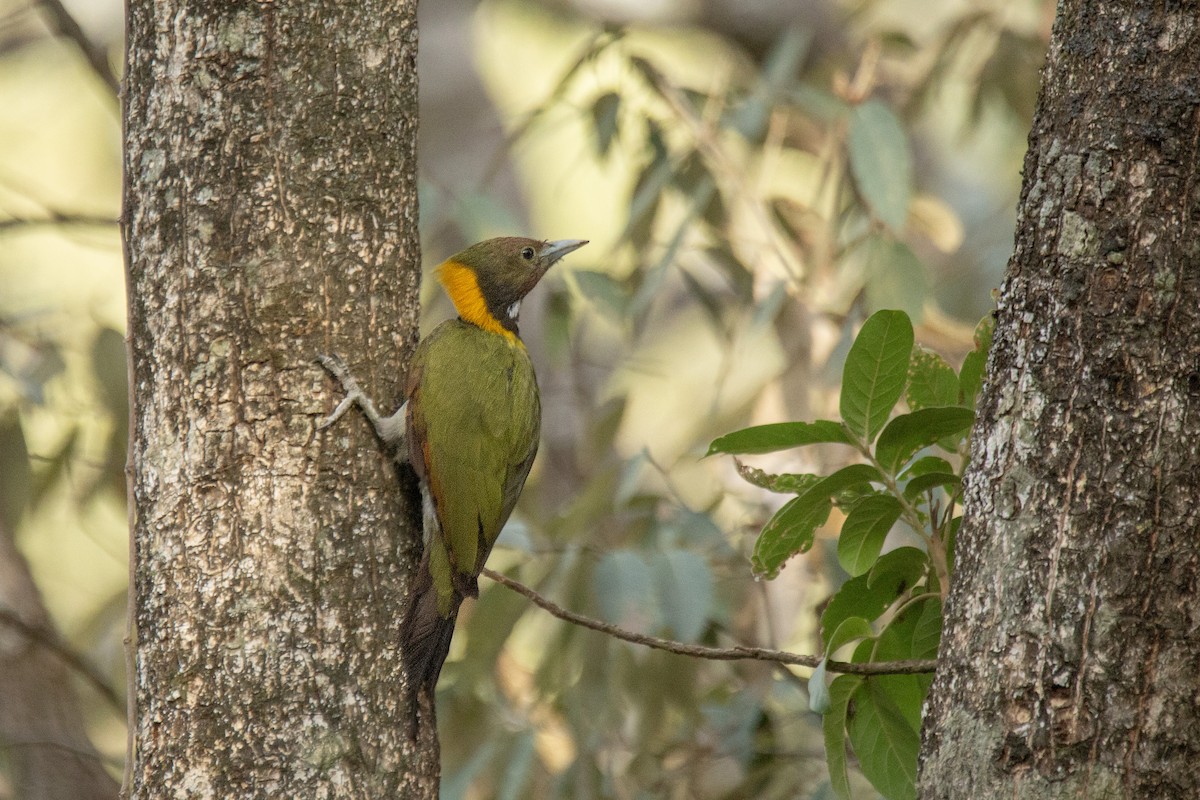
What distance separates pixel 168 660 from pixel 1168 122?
172cm

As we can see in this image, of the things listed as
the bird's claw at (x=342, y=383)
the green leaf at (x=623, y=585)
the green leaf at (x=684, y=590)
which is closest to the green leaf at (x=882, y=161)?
the green leaf at (x=684, y=590)

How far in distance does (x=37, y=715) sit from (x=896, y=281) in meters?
3.43

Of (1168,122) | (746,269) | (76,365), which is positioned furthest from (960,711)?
(76,365)

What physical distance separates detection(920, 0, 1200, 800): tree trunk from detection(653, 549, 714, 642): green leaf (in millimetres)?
1892

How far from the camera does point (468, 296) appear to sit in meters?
3.61

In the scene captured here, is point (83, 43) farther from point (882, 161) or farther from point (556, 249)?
point (882, 161)

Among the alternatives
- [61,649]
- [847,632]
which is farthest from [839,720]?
[61,649]

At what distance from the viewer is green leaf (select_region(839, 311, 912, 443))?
6.73ft

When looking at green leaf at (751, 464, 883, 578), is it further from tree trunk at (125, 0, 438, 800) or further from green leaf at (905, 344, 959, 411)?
tree trunk at (125, 0, 438, 800)

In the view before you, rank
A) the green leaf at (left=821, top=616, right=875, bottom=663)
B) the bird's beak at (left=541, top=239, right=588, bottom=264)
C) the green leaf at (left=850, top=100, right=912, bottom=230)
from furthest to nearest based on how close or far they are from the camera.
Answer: the green leaf at (left=850, top=100, right=912, bottom=230), the bird's beak at (left=541, top=239, right=588, bottom=264), the green leaf at (left=821, top=616, right=875, bottom=663)

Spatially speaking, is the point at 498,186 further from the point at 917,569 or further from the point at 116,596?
the point at 917,569

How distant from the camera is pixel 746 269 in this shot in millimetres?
5121

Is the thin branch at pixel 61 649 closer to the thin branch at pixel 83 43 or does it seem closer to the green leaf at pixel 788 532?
the thin branch at pixel 83 43

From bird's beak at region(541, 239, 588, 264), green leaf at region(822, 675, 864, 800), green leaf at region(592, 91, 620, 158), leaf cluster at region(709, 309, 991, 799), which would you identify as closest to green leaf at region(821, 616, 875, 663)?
leaf cluster at region(709, 309, 991, 799)
